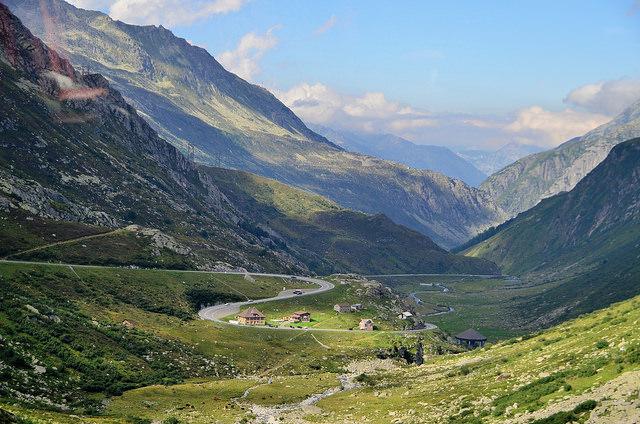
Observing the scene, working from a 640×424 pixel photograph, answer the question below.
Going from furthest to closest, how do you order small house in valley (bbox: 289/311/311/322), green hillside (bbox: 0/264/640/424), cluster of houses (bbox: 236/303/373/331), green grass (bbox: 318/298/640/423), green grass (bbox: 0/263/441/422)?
1. small house in valley (bbox: 289/311/311/322)
2. cluster of houses (bbox: 236/303/373/331)
3. green grass (bbox: 0/263/441/422)
4. green hillside (bbox: 0/264/640/424)
5. green grass (bbox: 318/298/640/423)

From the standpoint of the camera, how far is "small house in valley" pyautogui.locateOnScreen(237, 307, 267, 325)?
570 ft

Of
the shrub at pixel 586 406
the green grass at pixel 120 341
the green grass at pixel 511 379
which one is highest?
the green grass at pixel 120 341

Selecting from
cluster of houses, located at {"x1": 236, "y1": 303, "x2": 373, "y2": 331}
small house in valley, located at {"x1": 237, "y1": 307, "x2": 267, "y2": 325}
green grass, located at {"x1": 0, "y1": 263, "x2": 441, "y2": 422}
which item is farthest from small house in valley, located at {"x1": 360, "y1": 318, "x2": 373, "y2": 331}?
small house in valley, located at {"x1": 237, "y1": 307, "x2": 267, "y2": 325}

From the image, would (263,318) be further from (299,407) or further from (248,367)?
(299,407)

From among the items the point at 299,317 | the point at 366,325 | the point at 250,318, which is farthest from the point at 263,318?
the point at 366,325

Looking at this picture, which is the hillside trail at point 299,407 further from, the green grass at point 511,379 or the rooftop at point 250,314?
the rooftop at point 250,314

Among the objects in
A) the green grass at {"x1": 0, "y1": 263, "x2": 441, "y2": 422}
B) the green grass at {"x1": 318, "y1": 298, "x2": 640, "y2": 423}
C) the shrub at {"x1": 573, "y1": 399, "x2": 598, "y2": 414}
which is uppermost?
the green grass at {"x1": 0, "y1": 263, "x2": 441, "y2": 422}

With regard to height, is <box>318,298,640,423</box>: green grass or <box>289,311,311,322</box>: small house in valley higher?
<box>289,311,311,322</box>: small house in valley

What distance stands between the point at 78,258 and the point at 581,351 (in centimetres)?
14239

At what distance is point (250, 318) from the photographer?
174500 millimetres

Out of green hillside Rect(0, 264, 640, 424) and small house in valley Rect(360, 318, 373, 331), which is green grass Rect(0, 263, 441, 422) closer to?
green hillside Rect(0, 264, 640, 424)

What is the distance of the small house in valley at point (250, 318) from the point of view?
173750 mm

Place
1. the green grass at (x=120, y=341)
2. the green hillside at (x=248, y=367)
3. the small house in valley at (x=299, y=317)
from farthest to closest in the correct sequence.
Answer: the small house in valley at (x=299, y=317)
the green grass at (x=120, y=341)
the green hillside at (x=248, y=367)

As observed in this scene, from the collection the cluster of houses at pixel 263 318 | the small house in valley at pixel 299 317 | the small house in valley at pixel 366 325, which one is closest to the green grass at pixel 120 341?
the cluster of houses at pixel 263 318
